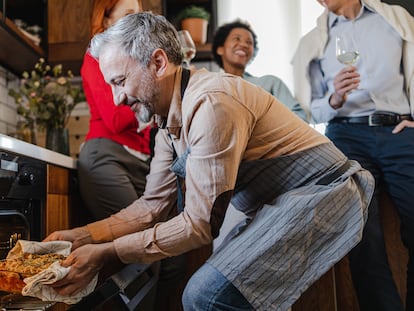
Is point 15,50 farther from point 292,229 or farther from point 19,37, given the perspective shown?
point 292,229

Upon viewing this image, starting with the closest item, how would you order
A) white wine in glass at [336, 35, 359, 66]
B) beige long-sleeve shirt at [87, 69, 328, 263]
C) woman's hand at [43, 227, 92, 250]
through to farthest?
1. beige long-sleeve shirt at [87, 69, 328, 263]
2. woman's hand at [43, 227, 92, 250]
3. white wine in glass at [336, 35, 359, 66]

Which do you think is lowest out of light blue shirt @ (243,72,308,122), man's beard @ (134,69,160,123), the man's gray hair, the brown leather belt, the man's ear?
the brown leather belt

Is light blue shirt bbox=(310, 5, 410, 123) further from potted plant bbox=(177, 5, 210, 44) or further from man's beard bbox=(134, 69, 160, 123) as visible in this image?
man's beard bbox=(134, 69, 160, 123)

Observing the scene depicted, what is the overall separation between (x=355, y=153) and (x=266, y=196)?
606 millimetres

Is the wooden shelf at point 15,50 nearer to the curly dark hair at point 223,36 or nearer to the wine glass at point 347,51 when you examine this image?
the curly dark hair at point 223,36

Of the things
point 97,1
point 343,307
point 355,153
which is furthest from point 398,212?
point 97,1

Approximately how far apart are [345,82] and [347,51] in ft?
0.34

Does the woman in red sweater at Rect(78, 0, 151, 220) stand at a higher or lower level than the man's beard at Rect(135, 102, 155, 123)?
lower

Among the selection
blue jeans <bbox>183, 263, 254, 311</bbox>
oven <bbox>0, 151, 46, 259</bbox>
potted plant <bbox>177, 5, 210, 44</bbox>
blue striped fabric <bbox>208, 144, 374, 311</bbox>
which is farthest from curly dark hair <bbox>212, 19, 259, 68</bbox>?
blue jeans <bbox>183, 263, 254, 311</bbox>

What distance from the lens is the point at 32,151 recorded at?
1.38 meters

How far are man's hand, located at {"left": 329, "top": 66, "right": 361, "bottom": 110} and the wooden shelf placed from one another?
126 centimetres

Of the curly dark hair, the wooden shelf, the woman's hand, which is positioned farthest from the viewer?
the curly dark hair

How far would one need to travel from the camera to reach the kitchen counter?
1.22 m

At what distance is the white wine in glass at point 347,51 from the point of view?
162 centimetres
